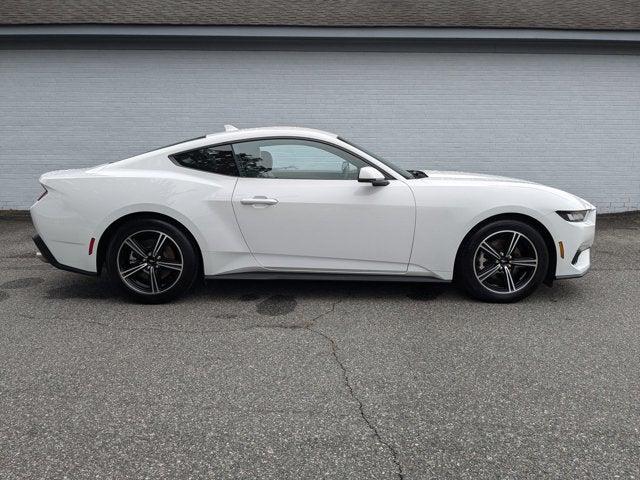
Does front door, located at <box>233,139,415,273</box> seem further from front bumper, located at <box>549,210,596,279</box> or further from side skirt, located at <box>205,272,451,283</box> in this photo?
front bumper, located at <box>549,210,596,279</box>

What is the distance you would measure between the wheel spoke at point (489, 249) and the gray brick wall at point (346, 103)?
4.53 metres

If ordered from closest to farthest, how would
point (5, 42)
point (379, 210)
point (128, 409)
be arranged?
point (128, 409) < point (379, 210) < point (5, 42)

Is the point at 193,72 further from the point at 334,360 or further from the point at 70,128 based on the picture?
the point at 334,360

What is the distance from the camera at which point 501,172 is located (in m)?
8.60

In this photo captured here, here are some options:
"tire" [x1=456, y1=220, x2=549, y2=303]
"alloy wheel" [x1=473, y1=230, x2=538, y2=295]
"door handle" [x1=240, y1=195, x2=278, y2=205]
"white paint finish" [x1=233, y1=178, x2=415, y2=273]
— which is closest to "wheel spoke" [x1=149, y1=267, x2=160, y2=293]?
"white paint finish" [x1=233, y1=178, x2=415, y2=273]

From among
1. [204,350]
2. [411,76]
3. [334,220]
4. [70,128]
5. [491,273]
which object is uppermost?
[411,76]

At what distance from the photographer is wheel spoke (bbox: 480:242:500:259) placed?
4.20 meters

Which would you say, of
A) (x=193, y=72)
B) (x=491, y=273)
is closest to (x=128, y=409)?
(x=491, y=273)

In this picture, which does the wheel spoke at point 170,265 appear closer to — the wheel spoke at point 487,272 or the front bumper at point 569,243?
the wheel spoke at point 487,272

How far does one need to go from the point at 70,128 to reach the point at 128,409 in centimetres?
721

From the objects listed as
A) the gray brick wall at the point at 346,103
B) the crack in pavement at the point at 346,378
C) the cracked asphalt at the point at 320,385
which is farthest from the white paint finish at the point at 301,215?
the gray brick wall at the point at 346,103

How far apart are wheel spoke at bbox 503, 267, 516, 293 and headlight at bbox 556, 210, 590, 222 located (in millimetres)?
634

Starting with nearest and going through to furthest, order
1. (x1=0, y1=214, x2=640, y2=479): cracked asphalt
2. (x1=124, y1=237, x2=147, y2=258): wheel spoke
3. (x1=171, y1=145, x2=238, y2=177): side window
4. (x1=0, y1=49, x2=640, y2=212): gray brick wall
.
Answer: (x1=0, y1=214, x2=640, y2=479): cracked asphalt
(x1=124, y1=237, x2=147, y2=258): wheel spoke
(x1=171, y1=145, x2=238, y2=177): side window
(x1=0, y1=49, x2=640, y2=212): gray brick wall

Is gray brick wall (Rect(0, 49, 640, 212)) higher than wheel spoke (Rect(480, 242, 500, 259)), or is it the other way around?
gray brick wall (Rect(0, 49, 640, 212))
